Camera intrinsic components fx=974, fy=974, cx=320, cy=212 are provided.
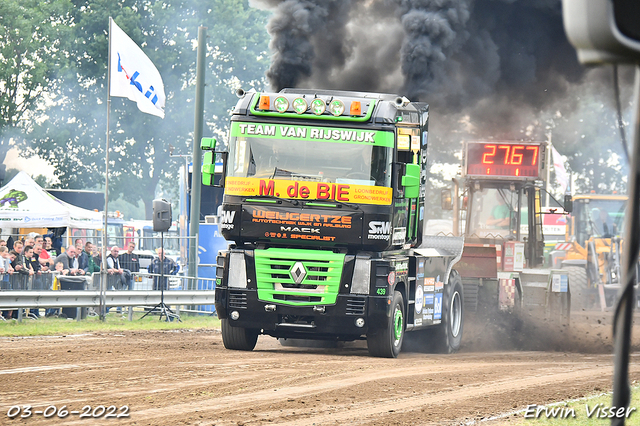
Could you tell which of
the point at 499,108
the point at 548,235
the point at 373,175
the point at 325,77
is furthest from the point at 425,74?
the point at 548,235

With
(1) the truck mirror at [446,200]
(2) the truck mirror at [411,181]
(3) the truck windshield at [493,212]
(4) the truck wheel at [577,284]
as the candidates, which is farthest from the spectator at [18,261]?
(4) the truck wheel at [577,284]

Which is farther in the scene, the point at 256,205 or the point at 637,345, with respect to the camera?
the point at 637,345

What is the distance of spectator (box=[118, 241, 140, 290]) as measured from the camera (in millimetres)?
20375

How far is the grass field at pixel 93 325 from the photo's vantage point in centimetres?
1530

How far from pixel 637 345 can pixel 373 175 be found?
22.5 feet

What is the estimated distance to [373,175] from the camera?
1239 centimetres

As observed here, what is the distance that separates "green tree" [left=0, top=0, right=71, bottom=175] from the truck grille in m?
32.2

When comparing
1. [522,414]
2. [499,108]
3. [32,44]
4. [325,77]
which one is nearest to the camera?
[522,414]

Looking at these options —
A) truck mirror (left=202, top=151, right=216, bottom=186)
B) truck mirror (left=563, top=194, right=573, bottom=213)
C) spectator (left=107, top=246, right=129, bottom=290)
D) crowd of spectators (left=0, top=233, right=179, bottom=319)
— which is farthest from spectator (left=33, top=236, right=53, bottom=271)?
truck mirror (left=563, top=194, right=573, bottom=213)

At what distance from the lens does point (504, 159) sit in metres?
19.2

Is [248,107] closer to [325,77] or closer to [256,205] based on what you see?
[256,205]

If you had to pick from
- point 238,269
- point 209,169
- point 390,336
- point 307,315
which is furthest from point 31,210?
point 390,336

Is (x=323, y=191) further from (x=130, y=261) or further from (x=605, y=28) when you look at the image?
(x=605, y=28)

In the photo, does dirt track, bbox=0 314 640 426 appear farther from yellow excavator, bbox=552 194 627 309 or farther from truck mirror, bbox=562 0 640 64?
yellow excavator, bbox=552 194 627 309
